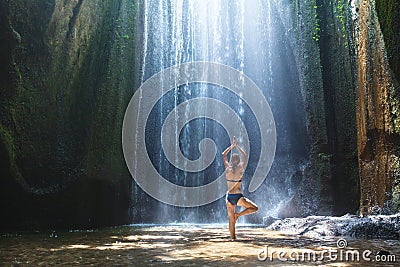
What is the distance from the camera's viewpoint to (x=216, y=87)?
14.6 meters

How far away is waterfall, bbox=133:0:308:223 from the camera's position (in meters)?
12.5

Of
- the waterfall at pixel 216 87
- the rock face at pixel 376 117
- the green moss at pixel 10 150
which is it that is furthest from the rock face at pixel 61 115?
the rock face at pixel 376 117

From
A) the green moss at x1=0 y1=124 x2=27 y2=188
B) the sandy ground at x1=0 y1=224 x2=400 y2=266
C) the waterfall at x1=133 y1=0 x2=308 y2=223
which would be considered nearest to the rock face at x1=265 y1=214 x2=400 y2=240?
the sandy ground at x1=0 y1=224 x2=400 y2=266

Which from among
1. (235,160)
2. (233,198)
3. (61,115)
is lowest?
→ (233,198)

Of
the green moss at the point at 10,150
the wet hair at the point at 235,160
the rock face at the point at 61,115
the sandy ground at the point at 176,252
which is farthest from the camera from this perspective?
the rock face at the point at 61,115

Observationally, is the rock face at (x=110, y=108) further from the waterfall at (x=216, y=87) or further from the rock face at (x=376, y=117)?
the waterfall at (x=216, y=87)

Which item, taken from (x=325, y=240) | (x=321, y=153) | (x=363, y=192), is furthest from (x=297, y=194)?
(x=325, y=240)

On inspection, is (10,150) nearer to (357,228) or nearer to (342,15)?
(357,228)

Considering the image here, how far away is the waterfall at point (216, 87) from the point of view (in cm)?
1246

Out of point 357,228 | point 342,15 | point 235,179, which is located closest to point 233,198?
point 235,179

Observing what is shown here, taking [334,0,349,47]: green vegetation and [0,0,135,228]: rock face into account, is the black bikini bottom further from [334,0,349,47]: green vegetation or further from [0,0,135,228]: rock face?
[334,0,349,47]: green vegetation

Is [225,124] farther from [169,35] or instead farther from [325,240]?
[325,240]

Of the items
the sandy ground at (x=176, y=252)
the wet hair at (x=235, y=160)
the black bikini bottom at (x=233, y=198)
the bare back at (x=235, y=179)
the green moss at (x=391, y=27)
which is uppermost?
the green moss at (x=391, y=27)

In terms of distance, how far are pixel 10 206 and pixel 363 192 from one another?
756 cm
